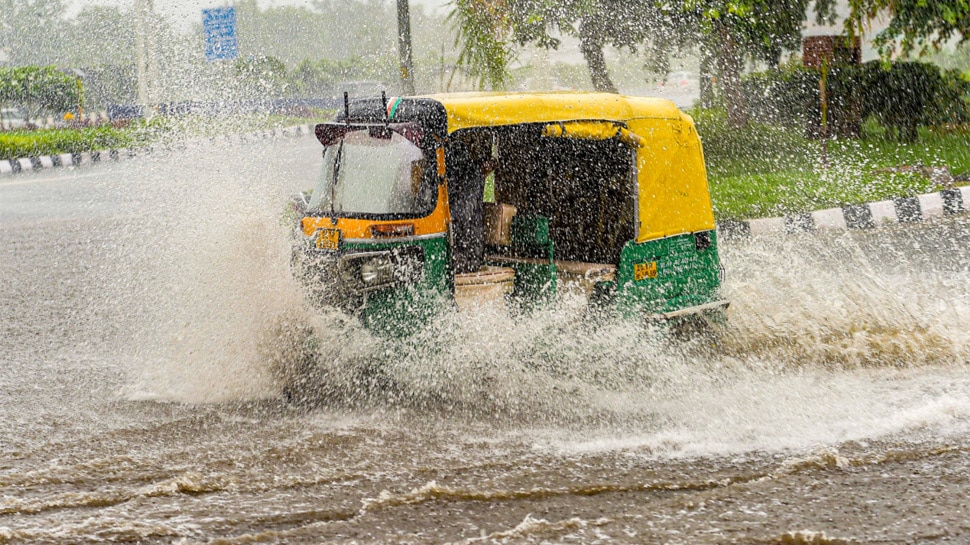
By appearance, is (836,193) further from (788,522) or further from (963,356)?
(788,522)

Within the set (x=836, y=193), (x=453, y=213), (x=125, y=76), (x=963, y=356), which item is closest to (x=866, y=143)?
(x=836, y=193)

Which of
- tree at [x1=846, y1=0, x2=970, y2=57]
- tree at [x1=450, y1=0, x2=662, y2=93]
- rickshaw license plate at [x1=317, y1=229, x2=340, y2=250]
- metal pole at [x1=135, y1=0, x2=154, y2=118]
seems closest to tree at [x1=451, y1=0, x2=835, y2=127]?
tree at [x1=450, y1=0, x2=662, y2=93]

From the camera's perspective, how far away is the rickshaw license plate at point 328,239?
6391mm

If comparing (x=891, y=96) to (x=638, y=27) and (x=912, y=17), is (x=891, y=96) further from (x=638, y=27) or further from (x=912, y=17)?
(x=638, y=27)

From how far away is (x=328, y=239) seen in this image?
21.2 ft

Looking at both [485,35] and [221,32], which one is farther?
[221,32]

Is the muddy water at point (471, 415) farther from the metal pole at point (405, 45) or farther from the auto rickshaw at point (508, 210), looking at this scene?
the metal pole at point (405, 45)

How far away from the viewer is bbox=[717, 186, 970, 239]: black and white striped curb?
11.9 meters

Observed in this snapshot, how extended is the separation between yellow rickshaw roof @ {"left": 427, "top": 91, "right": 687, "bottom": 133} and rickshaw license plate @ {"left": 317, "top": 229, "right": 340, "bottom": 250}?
90 centimetres

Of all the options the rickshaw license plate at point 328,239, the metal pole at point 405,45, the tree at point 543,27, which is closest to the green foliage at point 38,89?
the tree at point 543,27

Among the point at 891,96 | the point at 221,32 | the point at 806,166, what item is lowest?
the point at 806,166

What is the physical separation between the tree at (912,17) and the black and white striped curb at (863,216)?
3206 mm

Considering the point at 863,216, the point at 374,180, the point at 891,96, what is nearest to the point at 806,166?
the point at 891,96

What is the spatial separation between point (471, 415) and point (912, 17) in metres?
12.5
